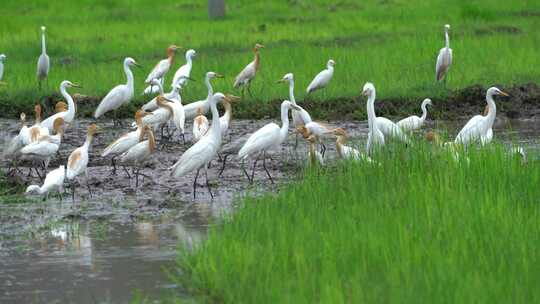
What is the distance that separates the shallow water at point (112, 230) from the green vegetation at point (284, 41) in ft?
11.1

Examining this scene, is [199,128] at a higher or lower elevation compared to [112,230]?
higher

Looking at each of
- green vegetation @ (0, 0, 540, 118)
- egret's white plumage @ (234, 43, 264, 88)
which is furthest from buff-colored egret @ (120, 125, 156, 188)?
egret's white plumage @ (234, 43, 264, 88)

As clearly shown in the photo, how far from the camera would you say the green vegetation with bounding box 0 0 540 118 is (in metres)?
18.6

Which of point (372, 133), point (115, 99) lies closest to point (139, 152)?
point (372, 133)

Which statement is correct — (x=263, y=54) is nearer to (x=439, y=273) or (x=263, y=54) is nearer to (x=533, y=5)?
(x=533, y=5)

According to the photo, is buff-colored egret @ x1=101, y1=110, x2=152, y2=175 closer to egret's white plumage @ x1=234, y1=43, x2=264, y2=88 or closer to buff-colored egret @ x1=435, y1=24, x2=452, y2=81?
egret's white plumage @ x1=234, y1=43, x2=264, y2=88

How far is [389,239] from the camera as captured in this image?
7.76 metres

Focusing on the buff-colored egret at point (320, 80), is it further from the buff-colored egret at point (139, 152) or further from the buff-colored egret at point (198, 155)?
the buff-colored egret at point (198, 155)

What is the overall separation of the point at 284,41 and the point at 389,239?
15.4 meters

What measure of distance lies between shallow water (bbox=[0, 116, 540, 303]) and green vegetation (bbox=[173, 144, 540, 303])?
59 cm

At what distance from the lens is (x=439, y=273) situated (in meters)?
6.67

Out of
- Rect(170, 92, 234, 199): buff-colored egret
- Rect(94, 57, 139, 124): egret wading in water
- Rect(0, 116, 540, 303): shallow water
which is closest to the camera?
Rect(0, 116, 540, 303): shallow water

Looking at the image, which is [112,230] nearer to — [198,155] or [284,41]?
[198,155]

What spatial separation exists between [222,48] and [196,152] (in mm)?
10599
